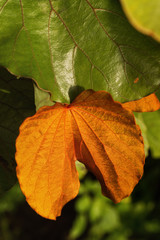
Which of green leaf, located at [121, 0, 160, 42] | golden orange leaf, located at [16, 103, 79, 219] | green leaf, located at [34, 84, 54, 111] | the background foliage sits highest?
green leaf, located at [121, 0, 160, 42]

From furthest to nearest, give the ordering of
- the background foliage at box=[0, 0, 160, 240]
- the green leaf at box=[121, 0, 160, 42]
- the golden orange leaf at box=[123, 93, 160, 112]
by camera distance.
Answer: the golden orange leaf at box=[123, 93, 160, 112], the background foliage at box=[0, 0, 160, 240], the green leaf at box=[121, 0, 160, 42]

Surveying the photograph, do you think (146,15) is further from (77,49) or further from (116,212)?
(116,212)

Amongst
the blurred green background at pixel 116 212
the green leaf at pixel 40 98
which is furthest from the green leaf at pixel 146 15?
the blurred green background at pixel 116 212

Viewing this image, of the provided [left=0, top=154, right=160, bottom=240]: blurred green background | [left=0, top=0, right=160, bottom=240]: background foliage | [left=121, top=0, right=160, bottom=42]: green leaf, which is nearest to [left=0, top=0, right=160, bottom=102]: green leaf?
[left=0, top=0, right=160, bottom=240]: background foliage

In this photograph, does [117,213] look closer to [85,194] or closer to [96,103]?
[85,194]

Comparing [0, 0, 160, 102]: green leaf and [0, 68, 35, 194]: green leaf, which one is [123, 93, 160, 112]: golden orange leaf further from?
[0, 68, 35, 194]: green leaf

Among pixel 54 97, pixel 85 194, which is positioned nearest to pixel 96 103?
pixel 54 97

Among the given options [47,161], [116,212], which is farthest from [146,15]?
[116,212]
